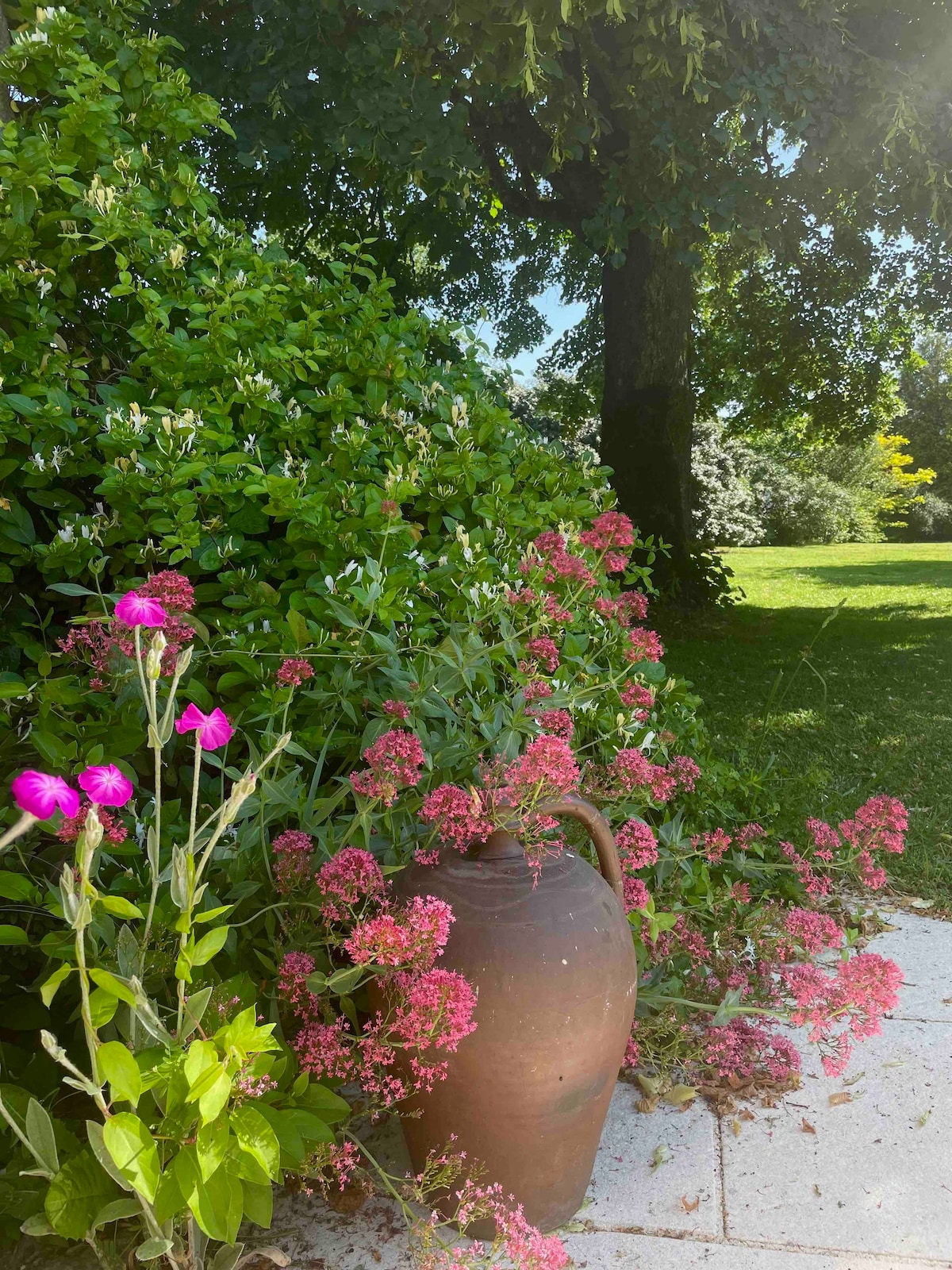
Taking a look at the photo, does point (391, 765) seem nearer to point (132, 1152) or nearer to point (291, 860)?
point (291, 860)

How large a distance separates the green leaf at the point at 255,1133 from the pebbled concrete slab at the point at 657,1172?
90cm

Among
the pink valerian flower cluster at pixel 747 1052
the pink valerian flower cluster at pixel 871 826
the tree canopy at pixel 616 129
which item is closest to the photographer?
the pink valerian flower cluster at pixel 747 1052

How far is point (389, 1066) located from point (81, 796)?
929 millimetres

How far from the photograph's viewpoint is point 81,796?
2.15 metres

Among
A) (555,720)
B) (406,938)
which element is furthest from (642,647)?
(406,938)

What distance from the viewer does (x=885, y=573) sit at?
674 inches

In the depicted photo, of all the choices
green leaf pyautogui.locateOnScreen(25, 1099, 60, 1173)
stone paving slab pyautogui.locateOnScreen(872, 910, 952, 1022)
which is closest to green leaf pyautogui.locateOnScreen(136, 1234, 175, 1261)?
green leaf pyautogui.locateOnScreen(25, 1099, 60, 1173)

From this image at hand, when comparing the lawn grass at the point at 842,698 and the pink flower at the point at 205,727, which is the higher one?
the pink flower at the point at 205,727

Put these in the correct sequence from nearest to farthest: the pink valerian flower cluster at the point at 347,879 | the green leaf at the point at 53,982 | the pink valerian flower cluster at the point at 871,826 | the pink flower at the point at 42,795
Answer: the pink flower at the point at 42,795 < the green leaf at the point at 53,982 < the pink valerian flower cluster at the point at 347,879 < the pink valerian flower cluster at the point at 871,826

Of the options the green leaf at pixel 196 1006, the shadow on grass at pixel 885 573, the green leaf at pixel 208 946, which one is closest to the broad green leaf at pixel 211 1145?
the green leaf at pixel 196 1006

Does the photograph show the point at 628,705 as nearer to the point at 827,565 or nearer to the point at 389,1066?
the point at 389,1066

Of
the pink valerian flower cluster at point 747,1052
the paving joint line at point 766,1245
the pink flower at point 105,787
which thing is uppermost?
the pink flower at point 105,787

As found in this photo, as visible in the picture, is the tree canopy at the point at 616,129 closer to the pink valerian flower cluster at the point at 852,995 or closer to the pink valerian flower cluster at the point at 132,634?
the pink valerian flower cluster at the point at 132,634

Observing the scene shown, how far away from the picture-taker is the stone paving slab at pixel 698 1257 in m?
1.82
